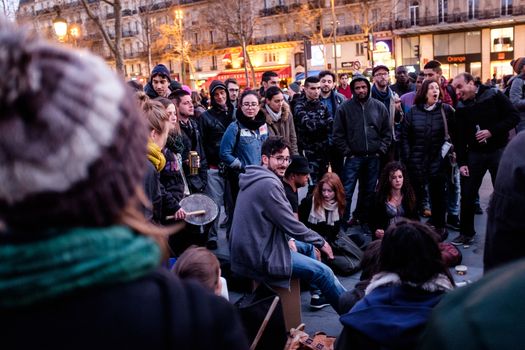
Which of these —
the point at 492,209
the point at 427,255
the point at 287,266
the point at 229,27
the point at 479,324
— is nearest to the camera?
the point at 479,324

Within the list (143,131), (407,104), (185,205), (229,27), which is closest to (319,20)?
(229,27)

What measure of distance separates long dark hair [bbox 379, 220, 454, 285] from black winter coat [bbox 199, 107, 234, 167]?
4.51 m

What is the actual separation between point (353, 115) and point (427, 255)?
4575 millimetres

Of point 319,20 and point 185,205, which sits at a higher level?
point 319,20

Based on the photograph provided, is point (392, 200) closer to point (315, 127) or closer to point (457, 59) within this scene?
point (315, 127)

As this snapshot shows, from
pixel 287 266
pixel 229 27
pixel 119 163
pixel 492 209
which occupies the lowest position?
pixel 287 266

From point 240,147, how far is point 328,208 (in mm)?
1475

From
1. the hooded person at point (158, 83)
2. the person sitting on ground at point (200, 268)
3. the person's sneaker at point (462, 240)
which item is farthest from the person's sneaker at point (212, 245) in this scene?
the person sitting on ground at point (200, 268)

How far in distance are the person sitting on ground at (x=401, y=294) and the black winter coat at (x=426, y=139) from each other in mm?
3937

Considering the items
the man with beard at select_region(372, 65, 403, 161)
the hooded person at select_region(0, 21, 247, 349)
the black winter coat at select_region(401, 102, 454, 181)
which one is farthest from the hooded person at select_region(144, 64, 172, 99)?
the hooded person at select_region(0, 21, 247, 349)

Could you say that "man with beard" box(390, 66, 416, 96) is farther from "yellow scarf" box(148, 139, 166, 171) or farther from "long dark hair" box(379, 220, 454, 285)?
"long dark hair" box(379, 220, 454, 285)

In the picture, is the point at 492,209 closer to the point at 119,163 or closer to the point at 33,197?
the point at 119,163

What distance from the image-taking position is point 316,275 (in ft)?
14.4

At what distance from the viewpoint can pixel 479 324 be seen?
994mm
